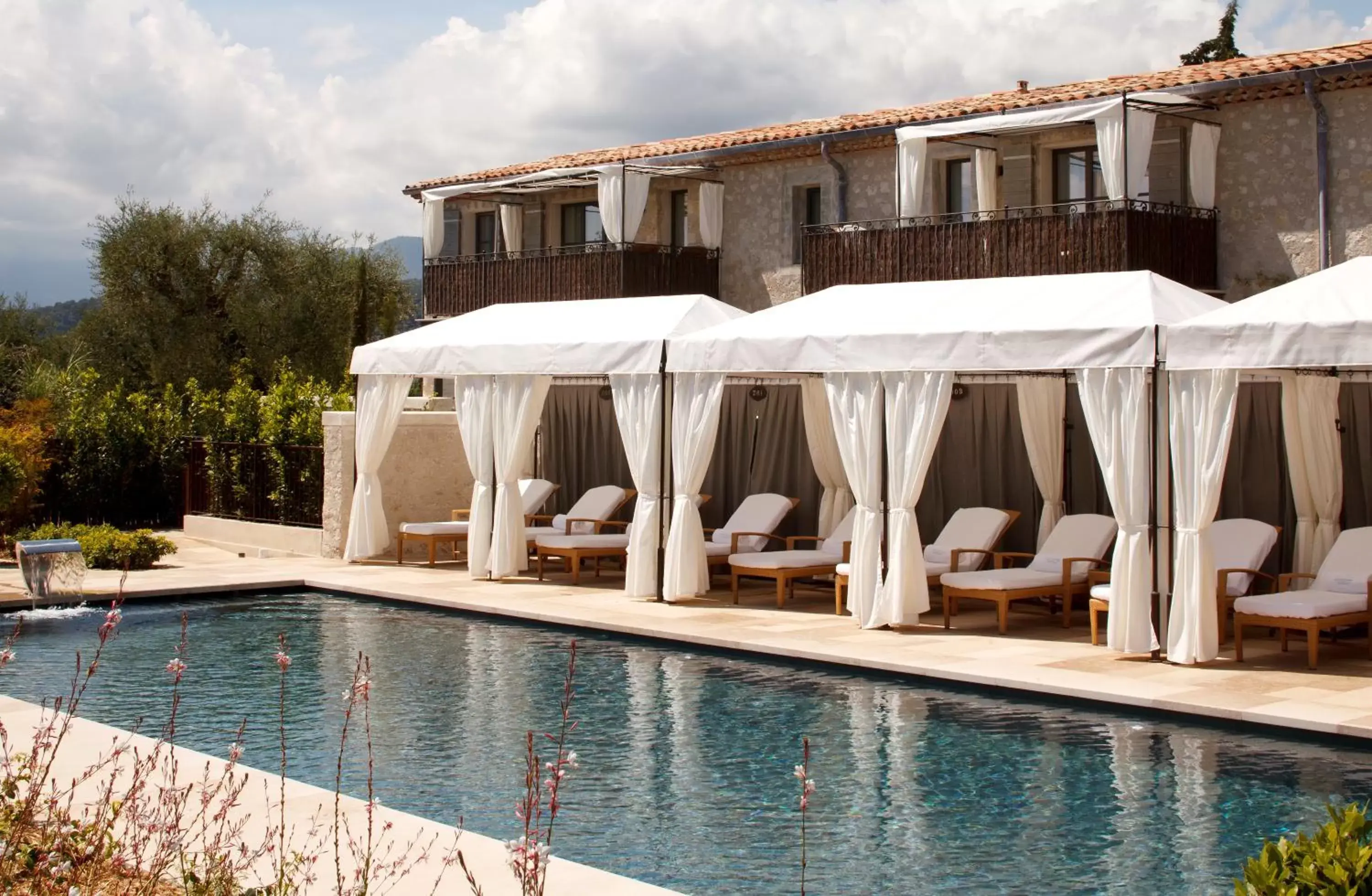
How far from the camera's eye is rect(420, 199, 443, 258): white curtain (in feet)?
86.1

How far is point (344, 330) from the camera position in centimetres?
3991

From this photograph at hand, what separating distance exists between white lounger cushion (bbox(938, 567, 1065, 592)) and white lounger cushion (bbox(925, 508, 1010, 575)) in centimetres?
99

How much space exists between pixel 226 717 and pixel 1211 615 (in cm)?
729

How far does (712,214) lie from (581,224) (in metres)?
3.60

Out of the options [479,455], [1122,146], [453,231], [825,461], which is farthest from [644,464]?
[453,231]

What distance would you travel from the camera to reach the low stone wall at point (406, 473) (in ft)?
67.7

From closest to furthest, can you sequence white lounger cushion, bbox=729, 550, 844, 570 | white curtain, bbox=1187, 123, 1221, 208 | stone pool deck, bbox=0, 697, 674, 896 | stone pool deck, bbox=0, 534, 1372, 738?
stone pool deck, bbox=0, 697, 674, 896 < stone pool deck, bbox=0, 534, 1372, 738 < white lounger cushion, bbox=729, 550, 844, 570 < white curtain, bbox=1187, 123, 1221, 208

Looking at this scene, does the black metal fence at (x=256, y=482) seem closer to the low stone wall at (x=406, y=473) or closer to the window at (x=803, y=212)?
the low stone wall at (x=406, y=473)

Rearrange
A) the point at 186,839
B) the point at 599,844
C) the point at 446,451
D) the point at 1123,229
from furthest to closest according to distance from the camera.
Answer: the point at 446,451
the point at 1123,229
the point at 599,844
the point at 186,839

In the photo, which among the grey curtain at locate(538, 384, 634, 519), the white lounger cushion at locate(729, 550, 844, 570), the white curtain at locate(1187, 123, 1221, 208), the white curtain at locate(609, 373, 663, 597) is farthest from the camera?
the grey curtain at locate(538, 384, 634, 519)

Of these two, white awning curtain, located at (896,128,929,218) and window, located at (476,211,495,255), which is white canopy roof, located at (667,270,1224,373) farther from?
window, located at (476,211,495,255)

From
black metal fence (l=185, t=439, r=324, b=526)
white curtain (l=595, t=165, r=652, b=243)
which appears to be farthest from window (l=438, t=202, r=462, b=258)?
black metal fence (l=185, t=439, r=324, b=526)

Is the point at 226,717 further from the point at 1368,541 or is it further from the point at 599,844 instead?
the point at 1368,541

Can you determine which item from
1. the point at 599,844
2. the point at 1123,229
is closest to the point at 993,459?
the point at 1123,229
